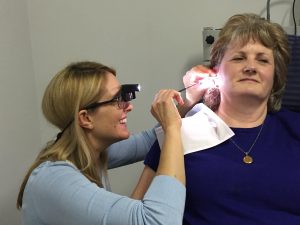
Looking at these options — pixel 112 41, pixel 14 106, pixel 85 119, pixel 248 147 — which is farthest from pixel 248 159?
pixel 14 106

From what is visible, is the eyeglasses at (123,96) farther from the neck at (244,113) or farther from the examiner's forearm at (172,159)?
the neck at (244,113)

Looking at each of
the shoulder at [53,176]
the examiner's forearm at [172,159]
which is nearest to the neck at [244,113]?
the examiner's forearm at [172,159]

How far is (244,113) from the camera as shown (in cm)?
146

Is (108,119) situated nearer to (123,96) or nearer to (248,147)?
(123,96)

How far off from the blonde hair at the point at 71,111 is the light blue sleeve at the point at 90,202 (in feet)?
0.33

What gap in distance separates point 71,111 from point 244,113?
667 mm

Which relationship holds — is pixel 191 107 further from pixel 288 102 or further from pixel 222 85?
pixel 288 102

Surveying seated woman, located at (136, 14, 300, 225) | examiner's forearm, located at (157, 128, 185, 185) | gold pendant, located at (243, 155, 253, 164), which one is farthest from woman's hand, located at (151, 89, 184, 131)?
gold pendant, located at (243, 155, 253, 164)

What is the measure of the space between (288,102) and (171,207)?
0.82 m

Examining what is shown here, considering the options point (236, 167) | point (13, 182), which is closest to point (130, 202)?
point (236, 167)

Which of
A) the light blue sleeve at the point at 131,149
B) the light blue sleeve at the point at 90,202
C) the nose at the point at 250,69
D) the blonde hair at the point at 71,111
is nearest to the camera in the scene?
the light blue sleeve at the point at 90,202

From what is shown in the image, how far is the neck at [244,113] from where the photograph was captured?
1.44 m

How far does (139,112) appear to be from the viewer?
2.14 metres

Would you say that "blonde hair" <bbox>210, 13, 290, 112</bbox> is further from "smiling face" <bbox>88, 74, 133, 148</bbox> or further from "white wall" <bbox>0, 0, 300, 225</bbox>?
"white wall" <bbox>0, 0, 300, 225</bbox>
